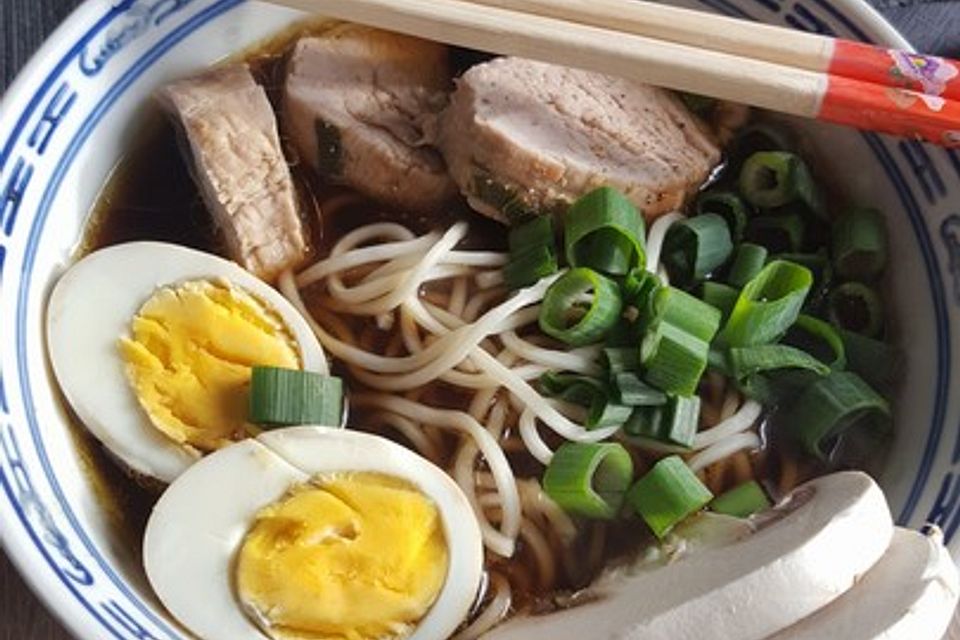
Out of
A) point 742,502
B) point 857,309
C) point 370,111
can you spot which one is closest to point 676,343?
point 742,502

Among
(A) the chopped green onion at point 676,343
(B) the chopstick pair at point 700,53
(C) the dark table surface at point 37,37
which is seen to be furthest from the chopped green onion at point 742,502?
(C) the dark table surface at point 37,37

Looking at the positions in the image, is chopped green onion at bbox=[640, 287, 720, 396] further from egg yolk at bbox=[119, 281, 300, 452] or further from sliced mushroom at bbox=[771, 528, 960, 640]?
egg yolk at bbox=[119, 281, 300, 452]

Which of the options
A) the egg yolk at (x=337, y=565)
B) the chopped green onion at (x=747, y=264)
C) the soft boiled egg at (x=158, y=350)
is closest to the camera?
the egg yolk at (x=337, y=565)

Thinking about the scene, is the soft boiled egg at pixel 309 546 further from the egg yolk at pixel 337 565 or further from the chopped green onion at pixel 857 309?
the chopped green onion at pixel 857 309

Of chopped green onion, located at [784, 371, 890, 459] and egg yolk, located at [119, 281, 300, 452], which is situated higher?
chopped green onion, located at [784, 371, 890, 459]

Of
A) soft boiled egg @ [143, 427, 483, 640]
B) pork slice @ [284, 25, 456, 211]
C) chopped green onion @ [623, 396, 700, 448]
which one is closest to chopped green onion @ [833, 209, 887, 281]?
chopped green onion @ [623, 396, 700, 448]

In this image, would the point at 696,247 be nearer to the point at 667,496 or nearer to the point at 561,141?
the point at 561,141
